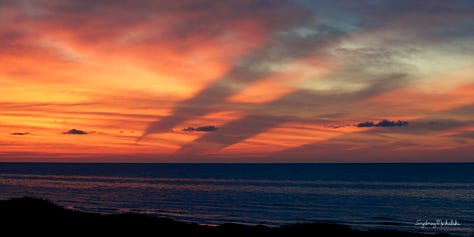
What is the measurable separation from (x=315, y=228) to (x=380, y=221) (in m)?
31.3

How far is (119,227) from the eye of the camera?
2909 cm

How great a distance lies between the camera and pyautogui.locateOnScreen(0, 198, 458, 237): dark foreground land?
27.5 m

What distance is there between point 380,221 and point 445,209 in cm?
2079

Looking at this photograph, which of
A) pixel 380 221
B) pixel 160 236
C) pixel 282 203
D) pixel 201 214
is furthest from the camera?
pixel 282 203

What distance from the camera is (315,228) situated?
2988cm

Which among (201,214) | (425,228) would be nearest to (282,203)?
(201,214)

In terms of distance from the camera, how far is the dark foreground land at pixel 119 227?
2745cm

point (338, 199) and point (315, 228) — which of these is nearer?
point (315, 228)

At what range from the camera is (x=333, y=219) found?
59.2 metres

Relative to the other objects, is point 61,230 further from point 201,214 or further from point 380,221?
point 380,221

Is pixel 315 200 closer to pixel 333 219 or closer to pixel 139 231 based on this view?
pixel 333 219

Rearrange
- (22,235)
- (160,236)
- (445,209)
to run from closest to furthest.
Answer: (22,235) < (160,236) < (445,209)

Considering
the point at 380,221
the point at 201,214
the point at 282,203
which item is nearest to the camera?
the point at 380,221

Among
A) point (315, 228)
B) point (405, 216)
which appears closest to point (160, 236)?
point (315, 228)
